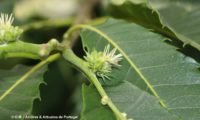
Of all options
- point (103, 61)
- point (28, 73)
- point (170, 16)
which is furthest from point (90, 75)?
point (170, 16)

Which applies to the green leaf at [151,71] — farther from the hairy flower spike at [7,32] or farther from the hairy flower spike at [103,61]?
the hairy flower spike at [7,32]

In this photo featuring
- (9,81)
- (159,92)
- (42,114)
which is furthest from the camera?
(42,114)

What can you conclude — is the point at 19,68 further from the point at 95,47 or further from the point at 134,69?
the point at 134,69

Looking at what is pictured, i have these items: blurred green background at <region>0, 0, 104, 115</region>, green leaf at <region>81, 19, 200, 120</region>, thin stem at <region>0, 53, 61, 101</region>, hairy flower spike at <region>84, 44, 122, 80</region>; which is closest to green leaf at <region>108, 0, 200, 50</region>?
green leaf at <region>81, 19, 200, 120</region>

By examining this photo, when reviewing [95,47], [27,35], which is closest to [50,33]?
[27,35]

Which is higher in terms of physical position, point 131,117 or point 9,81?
point 9,81

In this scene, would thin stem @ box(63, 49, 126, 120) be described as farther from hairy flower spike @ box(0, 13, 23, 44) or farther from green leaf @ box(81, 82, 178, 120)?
hairy flower spike @ box(0, 13, 23, 44)

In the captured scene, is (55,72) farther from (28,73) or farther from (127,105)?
(127,105)
